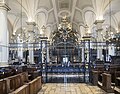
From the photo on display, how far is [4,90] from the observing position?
270 inches

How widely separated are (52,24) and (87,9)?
9632 millimetres

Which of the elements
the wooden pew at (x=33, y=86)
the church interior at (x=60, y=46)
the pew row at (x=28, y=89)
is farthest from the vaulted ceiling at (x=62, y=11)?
the pew row at (x=28, y=89)

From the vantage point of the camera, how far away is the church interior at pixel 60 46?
10289 millimetres

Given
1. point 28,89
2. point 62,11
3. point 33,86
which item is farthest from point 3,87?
point 62,11

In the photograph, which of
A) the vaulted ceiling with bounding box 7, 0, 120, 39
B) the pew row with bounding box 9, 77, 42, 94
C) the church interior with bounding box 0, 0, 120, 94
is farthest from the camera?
the vaulted ceiling with bounding box 7, 0, 120, 39

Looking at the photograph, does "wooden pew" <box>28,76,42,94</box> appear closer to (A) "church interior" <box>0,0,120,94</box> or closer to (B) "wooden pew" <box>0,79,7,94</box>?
(A) "church interior" <box>0,0,120,94</box>

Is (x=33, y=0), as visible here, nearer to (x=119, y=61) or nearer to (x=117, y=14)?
(x=119, y=61)

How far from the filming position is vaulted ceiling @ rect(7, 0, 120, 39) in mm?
19734

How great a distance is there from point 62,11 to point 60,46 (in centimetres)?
743

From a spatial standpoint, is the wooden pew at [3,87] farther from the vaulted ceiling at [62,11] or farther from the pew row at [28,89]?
the vaulted ceiling at [62,11]

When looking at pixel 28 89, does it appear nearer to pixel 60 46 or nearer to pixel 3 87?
pixel 3 87

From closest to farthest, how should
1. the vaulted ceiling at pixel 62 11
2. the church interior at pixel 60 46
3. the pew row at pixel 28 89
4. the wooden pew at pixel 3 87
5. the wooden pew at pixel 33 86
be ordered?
the pew row at pixel 28 89, the wooden pew at pixel 3 87, the wooden pew at pixel 33 86, the church interior at pixel 60 46, the vaulted ceiling at pixel 62 11

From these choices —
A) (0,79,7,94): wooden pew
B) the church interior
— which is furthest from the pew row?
(0,79,7,94): wooden pew

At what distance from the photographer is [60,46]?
19.7 m
